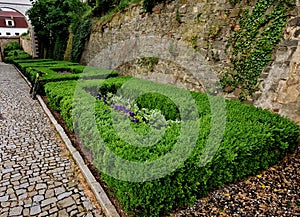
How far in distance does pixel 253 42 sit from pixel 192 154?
3378mm

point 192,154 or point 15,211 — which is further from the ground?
point 192,154

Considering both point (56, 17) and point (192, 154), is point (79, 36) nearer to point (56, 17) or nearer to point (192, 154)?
point (56, 17)

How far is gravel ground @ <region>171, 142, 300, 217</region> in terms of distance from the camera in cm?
232

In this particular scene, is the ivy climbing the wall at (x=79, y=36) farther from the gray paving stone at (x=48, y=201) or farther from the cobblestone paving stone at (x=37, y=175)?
the gray paving stone at (x=48, y=201)

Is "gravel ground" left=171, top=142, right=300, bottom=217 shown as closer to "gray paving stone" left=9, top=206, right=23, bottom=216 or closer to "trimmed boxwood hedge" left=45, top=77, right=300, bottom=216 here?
"trimmed boxwood hedge" left=45, top=77, right=300, bottom=216

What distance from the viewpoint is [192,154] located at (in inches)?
90.1

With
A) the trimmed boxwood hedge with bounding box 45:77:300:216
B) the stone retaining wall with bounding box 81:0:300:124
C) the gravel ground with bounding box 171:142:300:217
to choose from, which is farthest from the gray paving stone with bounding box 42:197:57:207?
the stone retaining wall with bounding box 81:0:300:124

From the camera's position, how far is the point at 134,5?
8.28 meters

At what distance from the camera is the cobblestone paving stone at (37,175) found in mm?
2482

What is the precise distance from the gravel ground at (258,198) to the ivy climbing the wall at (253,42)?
7.34 feet

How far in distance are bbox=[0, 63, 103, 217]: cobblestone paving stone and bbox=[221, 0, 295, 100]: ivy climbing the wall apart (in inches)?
155

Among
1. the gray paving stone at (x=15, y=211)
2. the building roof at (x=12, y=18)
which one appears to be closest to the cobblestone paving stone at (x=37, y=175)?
the gray paving stone at (x=15, y=211)

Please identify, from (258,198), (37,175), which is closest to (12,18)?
(37,175)

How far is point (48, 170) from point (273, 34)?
15.6 ft
